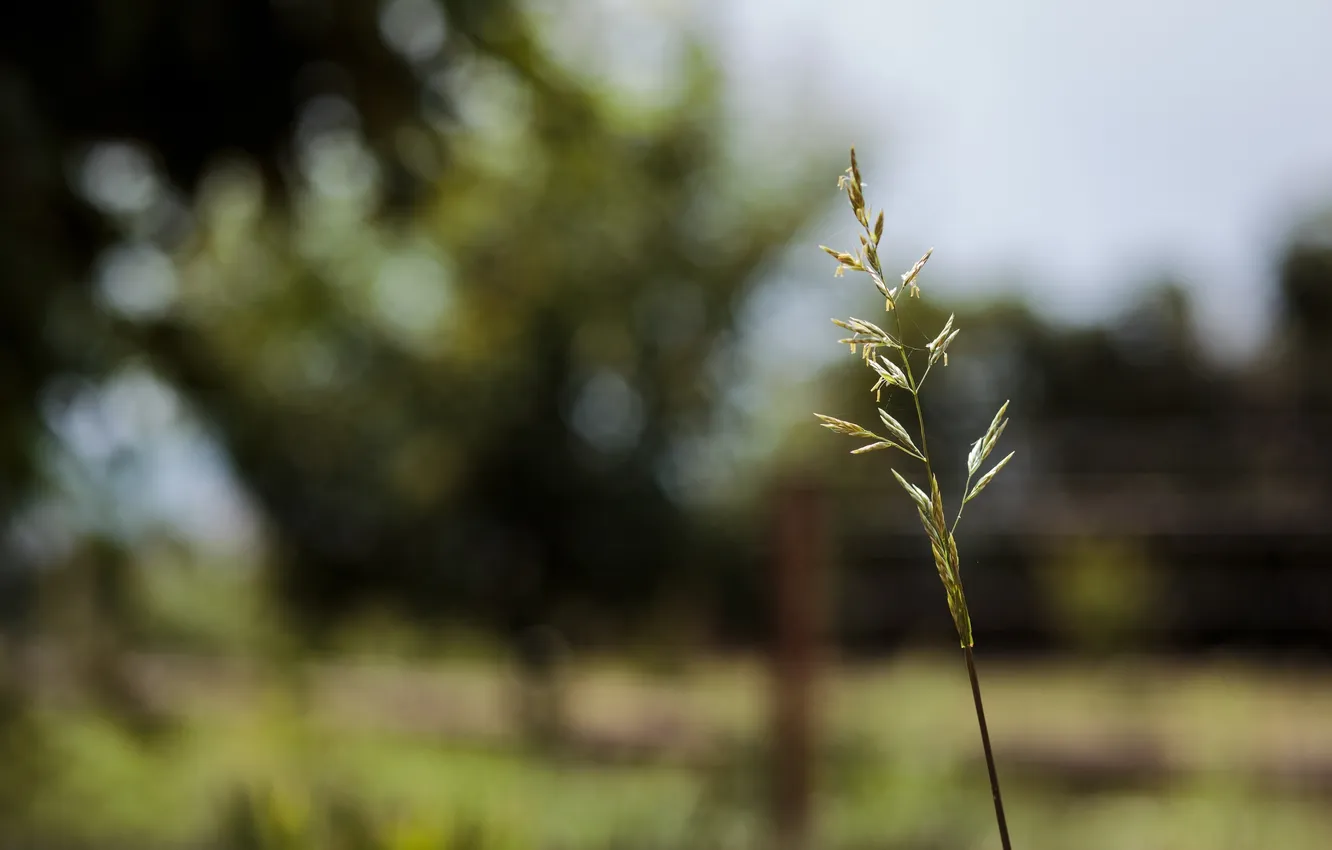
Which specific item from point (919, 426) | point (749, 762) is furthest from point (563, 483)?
point (919, 426)

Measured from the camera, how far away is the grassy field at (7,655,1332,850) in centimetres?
357

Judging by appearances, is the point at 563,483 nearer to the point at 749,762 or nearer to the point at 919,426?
the point at 749,762

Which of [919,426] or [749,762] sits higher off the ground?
[919,426]

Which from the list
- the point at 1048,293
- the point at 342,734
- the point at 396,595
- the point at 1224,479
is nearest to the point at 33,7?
the point at 342,734

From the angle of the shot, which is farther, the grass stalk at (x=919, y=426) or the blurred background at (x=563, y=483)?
the blurred background at (x=563, y=483)

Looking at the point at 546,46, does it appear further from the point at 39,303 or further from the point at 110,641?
the point at 110,641

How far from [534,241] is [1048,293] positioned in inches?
141

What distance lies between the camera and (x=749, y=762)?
405 centimetres

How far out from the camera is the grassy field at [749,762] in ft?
11.7

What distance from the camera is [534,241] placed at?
5555 mm

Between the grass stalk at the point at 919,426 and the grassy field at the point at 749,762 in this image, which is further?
the grassy field at the point at 749,762

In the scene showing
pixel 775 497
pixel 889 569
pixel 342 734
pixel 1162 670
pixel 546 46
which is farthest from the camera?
pixel 889 569

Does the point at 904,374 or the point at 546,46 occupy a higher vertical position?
the point at 546,46

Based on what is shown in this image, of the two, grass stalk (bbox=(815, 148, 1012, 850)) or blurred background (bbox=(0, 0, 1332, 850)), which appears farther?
blurred background (bbox=(0, 0, 1332, 850))
